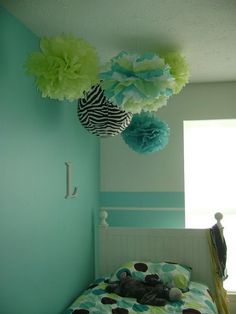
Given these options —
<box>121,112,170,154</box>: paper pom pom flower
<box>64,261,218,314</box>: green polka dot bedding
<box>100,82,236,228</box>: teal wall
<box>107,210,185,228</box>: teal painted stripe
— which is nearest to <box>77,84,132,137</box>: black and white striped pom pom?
<box>121,112,170,154</box>: paper pom pom flower

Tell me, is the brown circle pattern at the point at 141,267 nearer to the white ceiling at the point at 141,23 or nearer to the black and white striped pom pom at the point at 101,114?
the black and white striped pom pom at the point at 101,114

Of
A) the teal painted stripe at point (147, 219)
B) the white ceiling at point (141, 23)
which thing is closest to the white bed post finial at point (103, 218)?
the teal painted stripe at point (147, 219)

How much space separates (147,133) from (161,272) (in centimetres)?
116

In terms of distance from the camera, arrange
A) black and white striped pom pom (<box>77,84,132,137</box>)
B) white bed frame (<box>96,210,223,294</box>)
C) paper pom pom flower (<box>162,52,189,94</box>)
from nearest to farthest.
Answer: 1. black and white striped pom pom (<box>77,84,132,137</box>)
2. paper pom pom flower (<box>162,52,189,94</box>)
3. white bed frame (<box>96,210,223,294</box>)

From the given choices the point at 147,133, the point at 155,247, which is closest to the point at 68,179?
the point at 147,133

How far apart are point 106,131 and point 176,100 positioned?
1.58 m

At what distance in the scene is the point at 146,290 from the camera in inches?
105

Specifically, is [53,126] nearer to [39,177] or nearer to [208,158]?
[39,177]

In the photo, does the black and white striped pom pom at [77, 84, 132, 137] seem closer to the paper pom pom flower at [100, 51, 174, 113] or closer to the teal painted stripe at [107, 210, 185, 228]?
the paper pom pom flower at [100, 51, 174, 113]

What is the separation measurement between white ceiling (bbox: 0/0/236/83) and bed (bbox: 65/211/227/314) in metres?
1.49

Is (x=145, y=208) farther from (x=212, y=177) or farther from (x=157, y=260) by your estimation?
(x=212, y=177)

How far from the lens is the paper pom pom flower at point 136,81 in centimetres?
159

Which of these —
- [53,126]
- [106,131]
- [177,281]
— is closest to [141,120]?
[106,131]

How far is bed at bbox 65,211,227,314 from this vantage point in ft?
9.04
